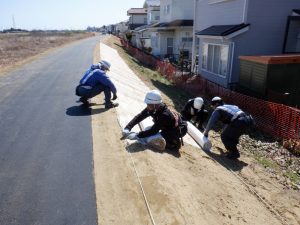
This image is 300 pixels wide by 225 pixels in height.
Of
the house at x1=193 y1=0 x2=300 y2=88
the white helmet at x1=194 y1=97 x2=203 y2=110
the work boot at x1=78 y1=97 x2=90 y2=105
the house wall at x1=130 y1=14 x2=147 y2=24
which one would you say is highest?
the house wall at x1=130 y1=14 x2=147 y2=24

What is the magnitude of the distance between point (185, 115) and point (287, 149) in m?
2.96

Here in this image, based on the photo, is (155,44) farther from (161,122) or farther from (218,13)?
(161,122)

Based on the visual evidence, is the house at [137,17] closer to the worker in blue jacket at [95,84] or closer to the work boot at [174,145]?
the worker in blue jacket at [95,84]

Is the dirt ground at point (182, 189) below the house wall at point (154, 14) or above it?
below

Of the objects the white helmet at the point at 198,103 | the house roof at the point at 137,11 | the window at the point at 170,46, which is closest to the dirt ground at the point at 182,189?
the white helmet at the point at 198,103

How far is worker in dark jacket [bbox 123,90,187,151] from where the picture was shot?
610cm

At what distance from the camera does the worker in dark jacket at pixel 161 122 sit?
240 inches

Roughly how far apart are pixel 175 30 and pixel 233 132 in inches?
906

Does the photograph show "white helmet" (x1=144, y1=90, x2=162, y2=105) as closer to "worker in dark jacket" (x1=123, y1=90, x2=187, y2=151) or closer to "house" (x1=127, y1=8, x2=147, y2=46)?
"worker in dark jacket" (x1=123, y1=90, x2=187, y2=151)

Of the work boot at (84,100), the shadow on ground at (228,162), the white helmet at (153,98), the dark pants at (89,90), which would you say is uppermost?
the white helmet at (153,98)

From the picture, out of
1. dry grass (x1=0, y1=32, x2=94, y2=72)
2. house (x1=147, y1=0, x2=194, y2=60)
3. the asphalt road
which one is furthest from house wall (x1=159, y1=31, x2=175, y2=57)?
the asphalt road

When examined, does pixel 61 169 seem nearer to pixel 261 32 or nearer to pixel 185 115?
pixel 185 115

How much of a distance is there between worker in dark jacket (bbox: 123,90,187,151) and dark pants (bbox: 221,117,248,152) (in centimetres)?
115

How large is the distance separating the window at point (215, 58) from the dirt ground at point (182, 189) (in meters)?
8.38
